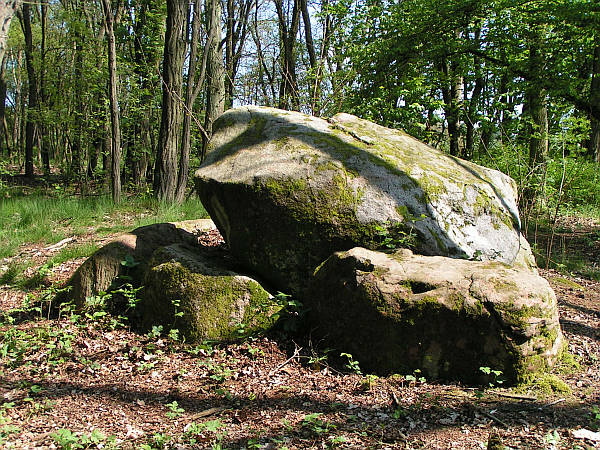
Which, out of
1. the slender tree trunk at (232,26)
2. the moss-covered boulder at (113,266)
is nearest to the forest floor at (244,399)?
the moss-covered boulder at (113,266)

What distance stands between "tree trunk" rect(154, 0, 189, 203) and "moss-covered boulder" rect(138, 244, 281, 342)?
4.51 m

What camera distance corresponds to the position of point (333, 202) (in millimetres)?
4336

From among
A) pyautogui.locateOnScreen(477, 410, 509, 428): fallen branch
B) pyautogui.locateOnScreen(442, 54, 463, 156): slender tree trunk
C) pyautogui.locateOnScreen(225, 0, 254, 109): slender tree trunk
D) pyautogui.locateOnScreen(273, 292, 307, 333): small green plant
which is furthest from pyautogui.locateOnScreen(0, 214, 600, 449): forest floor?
pyautogui.locateOnScreen(225, 0, 254, 109): slender tree trunk

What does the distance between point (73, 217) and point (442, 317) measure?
22.5 feet

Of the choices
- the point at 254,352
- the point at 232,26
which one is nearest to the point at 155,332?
the point at 254,352

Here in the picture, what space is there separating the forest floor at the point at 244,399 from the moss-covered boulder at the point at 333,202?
99 cm

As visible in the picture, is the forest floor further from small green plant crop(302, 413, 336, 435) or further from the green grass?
the green grass

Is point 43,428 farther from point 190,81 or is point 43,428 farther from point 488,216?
point 190,81

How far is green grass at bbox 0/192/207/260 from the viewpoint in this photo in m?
7.22

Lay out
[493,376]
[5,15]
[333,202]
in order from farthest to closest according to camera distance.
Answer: [333,202] → [5,15] → [493,376]

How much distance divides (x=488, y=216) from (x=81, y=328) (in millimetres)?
4466

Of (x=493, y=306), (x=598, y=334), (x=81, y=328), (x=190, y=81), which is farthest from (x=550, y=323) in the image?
(x=190, y=81)

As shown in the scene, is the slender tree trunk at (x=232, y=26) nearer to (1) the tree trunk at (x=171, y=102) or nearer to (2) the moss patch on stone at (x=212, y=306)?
(1) the tree trunk at (x=171, y=102)

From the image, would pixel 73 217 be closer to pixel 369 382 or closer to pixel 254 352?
pixel 254 352
